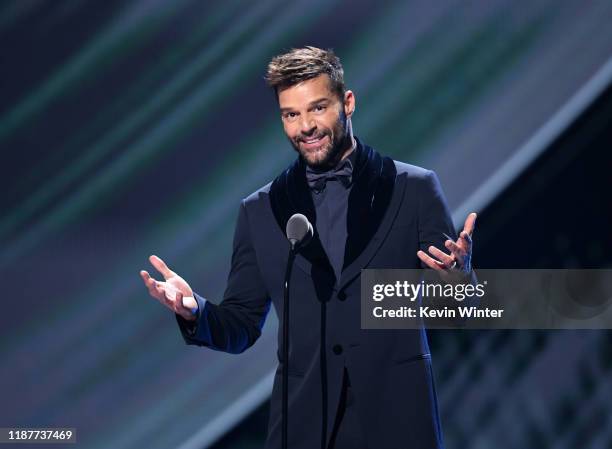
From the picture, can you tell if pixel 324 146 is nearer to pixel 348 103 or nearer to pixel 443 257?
pixel 348 103

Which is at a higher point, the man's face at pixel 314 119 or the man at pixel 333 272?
the man's face at pixel 314 119

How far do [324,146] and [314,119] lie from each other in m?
0.07

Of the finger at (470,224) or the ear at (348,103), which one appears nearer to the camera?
the finger at (470,224)

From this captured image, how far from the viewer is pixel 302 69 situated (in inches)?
78.8

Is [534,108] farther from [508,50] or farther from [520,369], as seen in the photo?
[520,369]

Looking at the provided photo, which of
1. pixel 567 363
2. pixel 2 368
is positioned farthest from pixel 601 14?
pixel 2 368

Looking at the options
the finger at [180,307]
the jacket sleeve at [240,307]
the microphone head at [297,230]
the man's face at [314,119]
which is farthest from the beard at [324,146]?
the finger at [180,307]

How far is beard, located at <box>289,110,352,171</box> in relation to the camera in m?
2.02

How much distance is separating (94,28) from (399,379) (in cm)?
203

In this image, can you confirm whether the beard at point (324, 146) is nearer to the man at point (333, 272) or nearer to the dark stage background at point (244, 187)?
the man at point (333, 272)

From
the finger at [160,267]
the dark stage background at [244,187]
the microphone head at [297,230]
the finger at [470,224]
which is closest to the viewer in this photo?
the microphone head at [297,230]

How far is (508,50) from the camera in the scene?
10.1 feet

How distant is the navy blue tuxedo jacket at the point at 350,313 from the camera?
1.87 meters

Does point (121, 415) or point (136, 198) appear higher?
point (136, 198)
